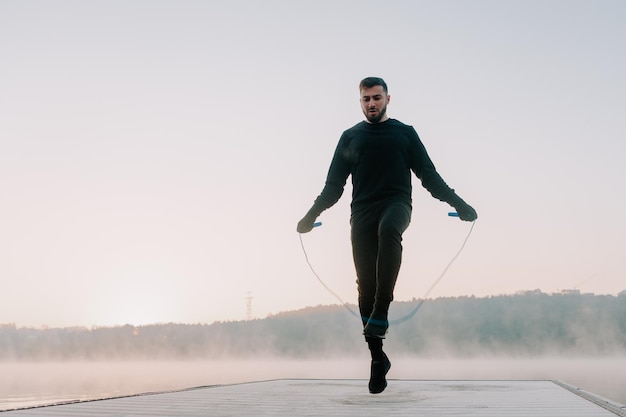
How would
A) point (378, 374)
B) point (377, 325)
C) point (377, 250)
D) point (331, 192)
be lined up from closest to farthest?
point (377, 325) < point (378, 374) < point (377, 250) < point (331, 192)

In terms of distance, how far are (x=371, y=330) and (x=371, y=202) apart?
3.47 feet

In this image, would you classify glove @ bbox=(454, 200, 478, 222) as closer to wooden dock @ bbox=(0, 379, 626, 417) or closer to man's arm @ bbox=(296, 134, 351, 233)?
man's arm @ bbox=(296, 134, 351, 233)

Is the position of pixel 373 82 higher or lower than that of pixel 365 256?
higher

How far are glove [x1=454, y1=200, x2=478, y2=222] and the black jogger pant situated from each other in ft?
1.51

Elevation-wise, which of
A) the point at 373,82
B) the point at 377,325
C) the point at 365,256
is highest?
the point at 373,82

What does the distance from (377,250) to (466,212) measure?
828 millimetres

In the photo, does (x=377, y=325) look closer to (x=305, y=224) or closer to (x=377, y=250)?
(x=377, y=250)

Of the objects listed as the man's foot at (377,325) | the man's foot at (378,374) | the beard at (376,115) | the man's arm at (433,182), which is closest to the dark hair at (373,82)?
the beard at (376,115)

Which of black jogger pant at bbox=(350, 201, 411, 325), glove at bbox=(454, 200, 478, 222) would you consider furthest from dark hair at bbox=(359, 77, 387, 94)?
glove at bbox=(454, 200, 478, 222)

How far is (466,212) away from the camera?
18.0 feet

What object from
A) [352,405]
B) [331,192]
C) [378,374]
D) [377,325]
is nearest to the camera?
[352,405]

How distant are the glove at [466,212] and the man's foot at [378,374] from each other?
4.42ft

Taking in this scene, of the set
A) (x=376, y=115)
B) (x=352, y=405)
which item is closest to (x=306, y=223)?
(x=376, y=115)

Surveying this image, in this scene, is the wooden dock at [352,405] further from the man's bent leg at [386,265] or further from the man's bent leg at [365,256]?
the man's bent leg at [365,256]
